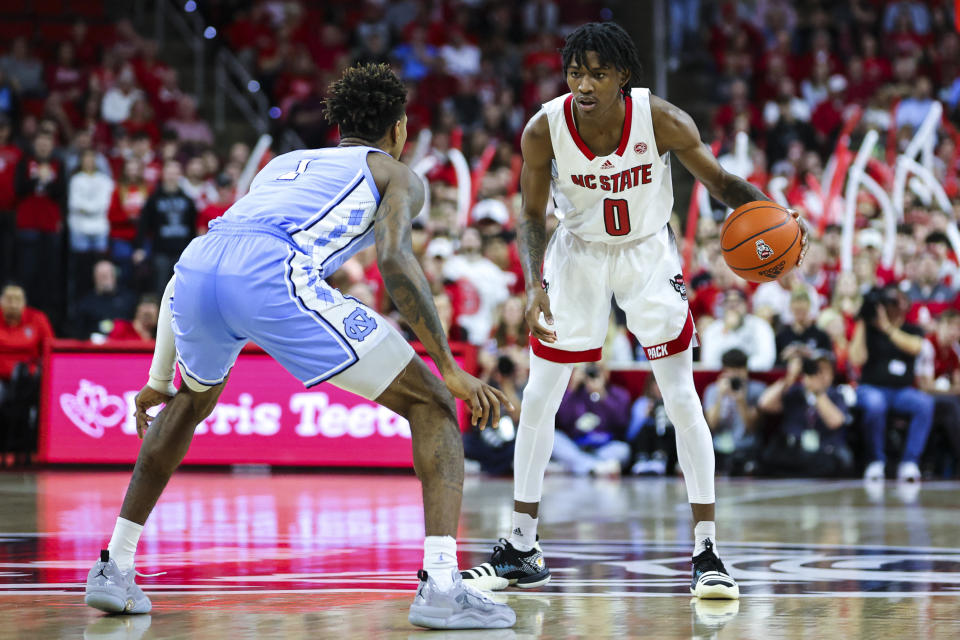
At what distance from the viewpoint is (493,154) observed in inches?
626

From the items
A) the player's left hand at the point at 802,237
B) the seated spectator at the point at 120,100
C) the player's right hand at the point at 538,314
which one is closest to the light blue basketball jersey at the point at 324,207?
the player's right hand at the point at 538,314

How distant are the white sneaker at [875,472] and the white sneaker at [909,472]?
0.16m

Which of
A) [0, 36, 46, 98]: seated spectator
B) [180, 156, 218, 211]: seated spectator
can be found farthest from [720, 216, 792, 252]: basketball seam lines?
[0, 36, 46, 98]: seated spectator

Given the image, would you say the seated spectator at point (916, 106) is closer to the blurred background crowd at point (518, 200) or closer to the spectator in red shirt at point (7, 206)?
the blurred background crowd at point (518, 200)

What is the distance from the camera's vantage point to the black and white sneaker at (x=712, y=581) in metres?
4.76

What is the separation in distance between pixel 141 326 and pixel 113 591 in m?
8.22

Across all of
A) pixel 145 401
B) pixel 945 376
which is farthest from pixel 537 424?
pixel 945 376

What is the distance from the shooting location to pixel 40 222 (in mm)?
14375

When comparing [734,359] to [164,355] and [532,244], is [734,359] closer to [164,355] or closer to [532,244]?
[532,244]

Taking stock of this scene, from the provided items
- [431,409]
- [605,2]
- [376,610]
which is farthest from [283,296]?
[605,2]

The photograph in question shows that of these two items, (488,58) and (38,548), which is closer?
(38,548)

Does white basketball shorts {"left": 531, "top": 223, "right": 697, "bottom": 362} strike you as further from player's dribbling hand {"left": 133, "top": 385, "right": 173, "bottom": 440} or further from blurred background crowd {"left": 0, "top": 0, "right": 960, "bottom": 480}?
blurred background crowd {"left": 0, "top": 0, "right": 960, "bottom": 480}

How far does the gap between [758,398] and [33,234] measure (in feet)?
26.5

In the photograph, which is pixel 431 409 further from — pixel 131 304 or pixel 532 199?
pixel 131 304
